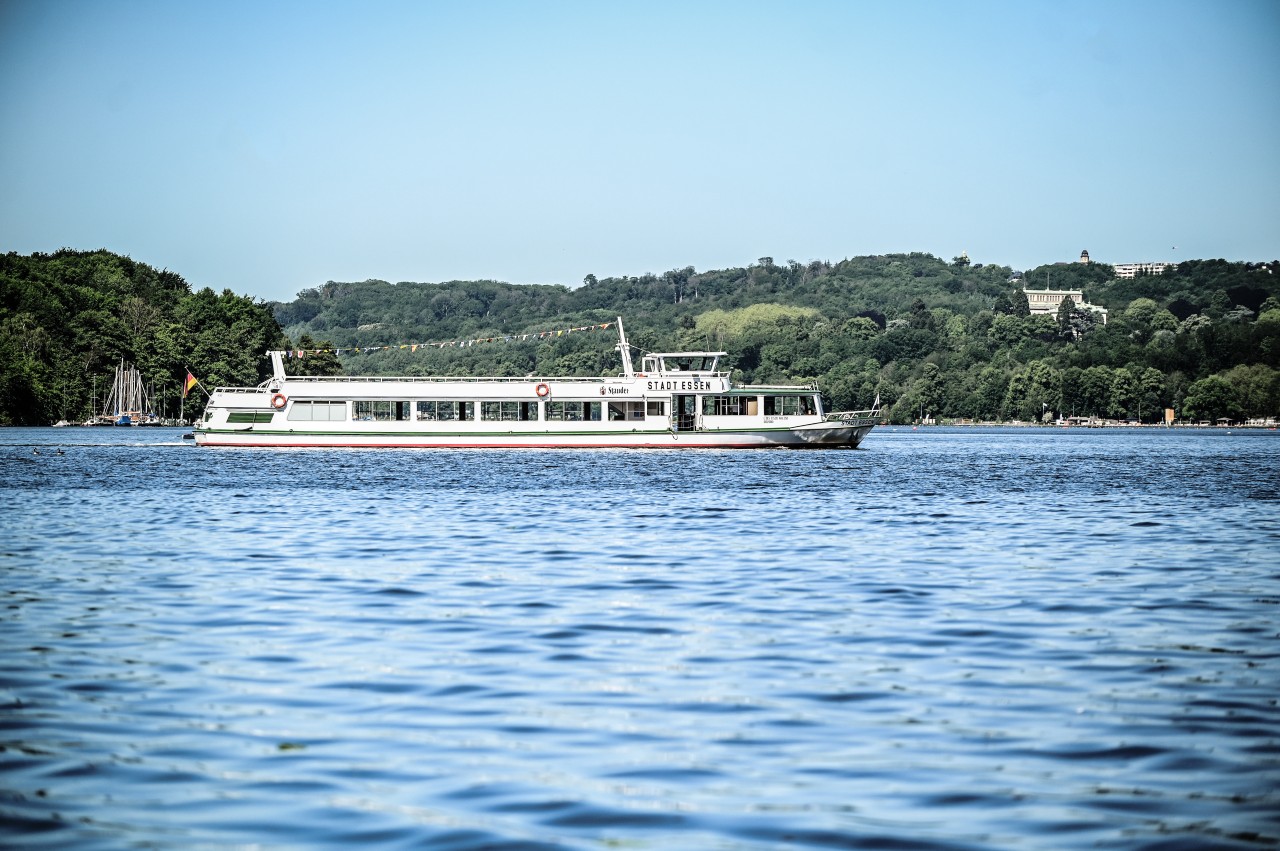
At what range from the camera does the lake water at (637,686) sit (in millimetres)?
11016

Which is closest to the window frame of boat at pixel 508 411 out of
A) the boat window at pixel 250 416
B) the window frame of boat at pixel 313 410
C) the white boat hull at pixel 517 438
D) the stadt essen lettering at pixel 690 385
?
the white boat hull at pixel 517 438

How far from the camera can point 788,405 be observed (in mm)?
99562

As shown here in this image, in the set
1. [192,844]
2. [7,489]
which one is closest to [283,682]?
[192,844]

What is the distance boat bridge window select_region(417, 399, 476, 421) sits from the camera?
98.2m

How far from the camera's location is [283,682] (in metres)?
16.2

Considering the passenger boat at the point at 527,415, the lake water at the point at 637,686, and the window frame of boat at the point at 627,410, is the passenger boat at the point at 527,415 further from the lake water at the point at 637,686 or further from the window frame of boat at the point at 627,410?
the lake water at the point at 637,686

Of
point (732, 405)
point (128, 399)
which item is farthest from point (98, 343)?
point (732, 405)

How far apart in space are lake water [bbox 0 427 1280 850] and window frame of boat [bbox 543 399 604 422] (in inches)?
2352

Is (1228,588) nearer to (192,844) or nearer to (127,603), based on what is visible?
(127,603)

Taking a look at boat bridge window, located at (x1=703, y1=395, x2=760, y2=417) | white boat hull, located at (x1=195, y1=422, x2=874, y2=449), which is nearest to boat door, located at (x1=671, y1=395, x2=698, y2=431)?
white boat hull, located at (x1=195, y1=422, x2=874, y2=449)

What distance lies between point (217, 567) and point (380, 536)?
7.41 meters

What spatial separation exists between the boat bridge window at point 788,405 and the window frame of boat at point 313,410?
2922cm

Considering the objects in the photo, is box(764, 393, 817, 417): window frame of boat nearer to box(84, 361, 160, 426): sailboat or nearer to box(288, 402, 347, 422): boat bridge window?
box(288, 402, 347, 422): boat bridge window

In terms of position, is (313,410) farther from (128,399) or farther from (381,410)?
(128,399)
